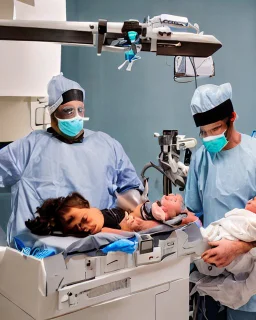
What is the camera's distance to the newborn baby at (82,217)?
141 centimetres

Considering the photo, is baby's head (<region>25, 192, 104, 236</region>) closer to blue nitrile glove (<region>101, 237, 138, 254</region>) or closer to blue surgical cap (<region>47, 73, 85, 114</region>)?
blue nitrile glove (<region>101, 237, 138, 254</region>)

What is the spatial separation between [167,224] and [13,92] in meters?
1.03

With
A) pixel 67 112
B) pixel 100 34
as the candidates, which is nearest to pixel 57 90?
pixel 67 112

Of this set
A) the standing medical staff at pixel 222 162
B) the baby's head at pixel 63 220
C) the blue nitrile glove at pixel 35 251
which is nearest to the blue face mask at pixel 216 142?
the standing medical staff at pixel 222 162

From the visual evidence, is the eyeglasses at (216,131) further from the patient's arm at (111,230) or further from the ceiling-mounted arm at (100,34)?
the patient's arm at (111,230)

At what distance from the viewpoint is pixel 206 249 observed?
5.02ft

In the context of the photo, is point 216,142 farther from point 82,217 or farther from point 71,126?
point 82,217

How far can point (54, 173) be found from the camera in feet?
5.33

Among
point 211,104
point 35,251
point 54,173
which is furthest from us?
point 211,104

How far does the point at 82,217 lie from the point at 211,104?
0.84 m

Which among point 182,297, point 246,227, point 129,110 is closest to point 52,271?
point 182,297

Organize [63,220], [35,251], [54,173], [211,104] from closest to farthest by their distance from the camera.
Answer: [35,251] → [63,220] → [54,173] → [211,104]

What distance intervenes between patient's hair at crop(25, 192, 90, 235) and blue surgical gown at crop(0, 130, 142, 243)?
12 cm

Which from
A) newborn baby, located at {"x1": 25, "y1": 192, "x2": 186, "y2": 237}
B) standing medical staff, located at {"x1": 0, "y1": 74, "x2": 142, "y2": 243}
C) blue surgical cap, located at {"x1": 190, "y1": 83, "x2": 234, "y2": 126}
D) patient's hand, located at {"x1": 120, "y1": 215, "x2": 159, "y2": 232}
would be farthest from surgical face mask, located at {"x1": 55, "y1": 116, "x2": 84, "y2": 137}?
blue surgical cap, located at {"x1": 190, "y1": 83, "x2": 234, "y2": 126}
